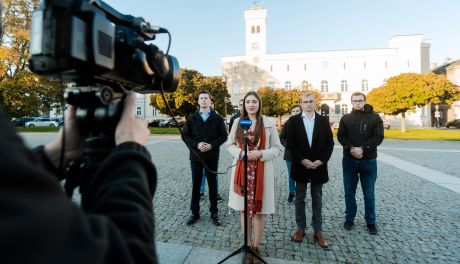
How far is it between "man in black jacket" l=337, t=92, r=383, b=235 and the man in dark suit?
63 centimetres

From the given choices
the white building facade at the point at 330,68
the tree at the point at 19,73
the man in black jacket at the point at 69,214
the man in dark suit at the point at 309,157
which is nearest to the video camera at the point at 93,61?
the man in black jacket at the point at 69,214

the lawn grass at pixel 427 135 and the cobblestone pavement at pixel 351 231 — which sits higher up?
the lawn grass at pixel 427 135

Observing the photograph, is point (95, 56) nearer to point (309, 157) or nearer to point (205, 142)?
point (309, 157)

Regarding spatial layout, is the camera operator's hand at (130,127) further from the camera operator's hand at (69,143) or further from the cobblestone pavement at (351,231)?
the cobblestone pavement at (351,231)

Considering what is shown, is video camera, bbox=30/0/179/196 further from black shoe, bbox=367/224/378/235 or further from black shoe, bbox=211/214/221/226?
black shoe, bbox=367/224/378/235

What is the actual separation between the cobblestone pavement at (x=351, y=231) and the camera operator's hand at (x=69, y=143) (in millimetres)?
2774

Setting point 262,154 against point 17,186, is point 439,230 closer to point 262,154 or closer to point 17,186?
point 262,154

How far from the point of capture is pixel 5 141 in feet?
1.67

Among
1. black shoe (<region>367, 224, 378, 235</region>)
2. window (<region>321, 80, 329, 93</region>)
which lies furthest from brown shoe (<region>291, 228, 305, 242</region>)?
window (<region>321, 80, 329, 93</region>)

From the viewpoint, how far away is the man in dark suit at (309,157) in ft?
12.8

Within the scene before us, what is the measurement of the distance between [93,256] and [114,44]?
82 centimetres

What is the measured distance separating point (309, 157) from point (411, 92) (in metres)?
36.1

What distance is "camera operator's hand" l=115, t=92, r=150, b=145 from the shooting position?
3.31 feet

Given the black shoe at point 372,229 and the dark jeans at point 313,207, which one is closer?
the dark jeans at point 313,207
